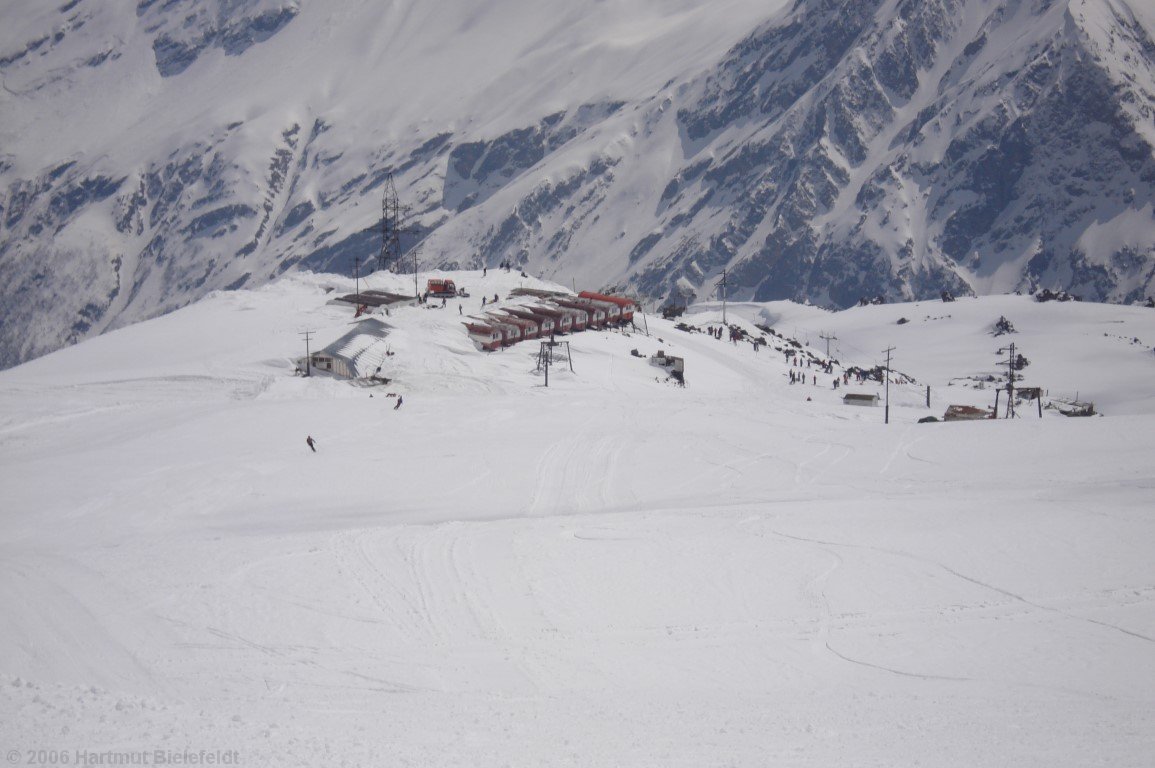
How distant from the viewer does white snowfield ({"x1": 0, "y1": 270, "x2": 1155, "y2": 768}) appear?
18000mm

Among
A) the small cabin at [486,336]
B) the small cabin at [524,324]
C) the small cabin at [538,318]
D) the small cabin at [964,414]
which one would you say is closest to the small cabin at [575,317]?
the small cabin at [538,318]

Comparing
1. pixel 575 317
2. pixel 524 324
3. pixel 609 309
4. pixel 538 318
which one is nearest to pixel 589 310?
pixel 609 309

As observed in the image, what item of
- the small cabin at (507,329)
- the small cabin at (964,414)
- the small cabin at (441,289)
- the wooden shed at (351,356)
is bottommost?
the small cabin at (964,414)

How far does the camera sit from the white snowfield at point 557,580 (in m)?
18.0

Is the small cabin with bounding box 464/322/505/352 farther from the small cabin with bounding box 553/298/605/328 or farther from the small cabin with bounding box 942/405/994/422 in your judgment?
the small cabin with bounding box 942/405/994/422

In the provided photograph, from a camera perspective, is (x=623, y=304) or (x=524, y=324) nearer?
(x=524, y=324)

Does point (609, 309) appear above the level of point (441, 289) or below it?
below

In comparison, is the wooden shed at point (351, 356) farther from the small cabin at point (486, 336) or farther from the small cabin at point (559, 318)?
the small cabin at point (559, 318)

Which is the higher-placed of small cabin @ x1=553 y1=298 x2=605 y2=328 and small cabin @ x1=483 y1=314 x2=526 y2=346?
small cabin @ x1=553 y1=298 x2=605 y2=328

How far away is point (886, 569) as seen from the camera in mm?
28109

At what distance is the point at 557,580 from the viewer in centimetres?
2717

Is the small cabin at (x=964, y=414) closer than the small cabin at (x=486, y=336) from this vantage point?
Yes

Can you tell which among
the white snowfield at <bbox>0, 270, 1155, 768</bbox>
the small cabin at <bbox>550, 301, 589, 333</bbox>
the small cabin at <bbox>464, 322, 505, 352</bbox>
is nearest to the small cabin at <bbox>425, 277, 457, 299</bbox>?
the small cabin at <bbox>550, 301, 589, 333</bbox>

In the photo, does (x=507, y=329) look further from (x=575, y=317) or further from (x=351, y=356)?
(x=351, y=356)
